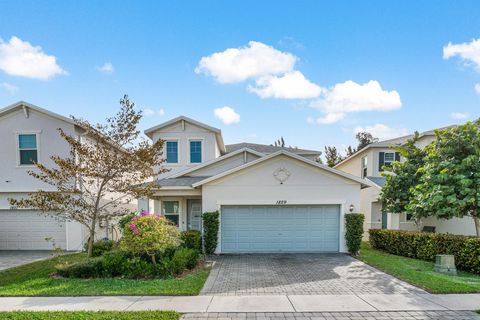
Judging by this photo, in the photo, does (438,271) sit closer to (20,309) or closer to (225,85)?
(20,309)

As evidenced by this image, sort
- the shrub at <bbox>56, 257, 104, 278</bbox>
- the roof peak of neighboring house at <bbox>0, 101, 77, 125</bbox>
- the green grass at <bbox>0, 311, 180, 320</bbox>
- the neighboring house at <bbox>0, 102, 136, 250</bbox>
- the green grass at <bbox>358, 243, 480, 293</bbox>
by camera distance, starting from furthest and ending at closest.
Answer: the neighboring house at <bbox>0, 102, 136, 250</bbox>
the roof peak of neighboring house at <bbox>0, 101, 77, 125</bbox>
the shrub at <bbox>56, 257, 104, 278</bbox>
the green grass at <bbox>358, 243, 480, 293</bbox>
the green grass at <bbox>0, 311, 180, 320</bbox>

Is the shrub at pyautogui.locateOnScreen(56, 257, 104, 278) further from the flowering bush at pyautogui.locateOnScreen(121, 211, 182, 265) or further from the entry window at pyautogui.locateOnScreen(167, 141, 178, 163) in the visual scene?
the entry window at pyautogui.locateOnScreen(167, 141, 178, 163)

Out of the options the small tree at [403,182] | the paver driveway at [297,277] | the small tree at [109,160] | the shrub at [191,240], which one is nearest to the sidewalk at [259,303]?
the paver driveway at [297,277]

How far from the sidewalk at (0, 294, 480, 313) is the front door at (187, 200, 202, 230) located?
849 centimetres

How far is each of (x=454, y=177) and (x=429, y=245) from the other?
300cm

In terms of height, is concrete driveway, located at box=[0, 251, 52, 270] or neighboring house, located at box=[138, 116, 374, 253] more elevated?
neighboring house, located at box=[138, 116, 374, 253]

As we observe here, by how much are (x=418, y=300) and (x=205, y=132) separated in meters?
12.9

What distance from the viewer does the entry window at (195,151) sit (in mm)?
16500

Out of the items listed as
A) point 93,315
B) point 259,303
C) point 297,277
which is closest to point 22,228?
point 93,315

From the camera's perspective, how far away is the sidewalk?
599 centimetres

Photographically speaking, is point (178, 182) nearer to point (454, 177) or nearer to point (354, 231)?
point (354, 231)

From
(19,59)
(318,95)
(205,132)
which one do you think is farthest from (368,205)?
(19,59)

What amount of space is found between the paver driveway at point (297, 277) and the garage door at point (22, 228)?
8683 mm

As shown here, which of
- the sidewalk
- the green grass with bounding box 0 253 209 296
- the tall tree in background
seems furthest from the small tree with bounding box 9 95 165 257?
the tall tree in background
